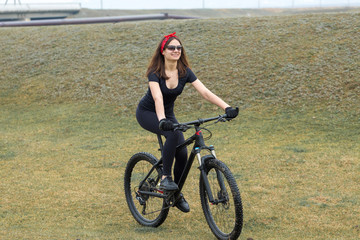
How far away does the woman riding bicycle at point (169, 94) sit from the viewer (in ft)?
16.8

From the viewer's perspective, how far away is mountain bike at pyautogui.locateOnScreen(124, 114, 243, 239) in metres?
4.68

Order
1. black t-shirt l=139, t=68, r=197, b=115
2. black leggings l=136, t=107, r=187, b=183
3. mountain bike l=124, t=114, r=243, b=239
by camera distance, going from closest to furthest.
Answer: mountain bike l=124, t=114, r=243, b=239, black leggings l=136, t=107, r=187, b=183, black t-shirt l=139, t=68, r=197, b=115

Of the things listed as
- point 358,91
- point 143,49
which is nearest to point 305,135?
point 358,91

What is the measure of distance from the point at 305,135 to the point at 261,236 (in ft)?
20.2

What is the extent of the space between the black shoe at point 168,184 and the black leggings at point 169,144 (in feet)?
0.21

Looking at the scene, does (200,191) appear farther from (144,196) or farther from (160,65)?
(160,65)

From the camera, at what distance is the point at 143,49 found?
66.8ft

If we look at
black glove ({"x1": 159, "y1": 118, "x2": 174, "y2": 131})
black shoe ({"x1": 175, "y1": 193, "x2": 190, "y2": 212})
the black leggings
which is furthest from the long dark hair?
black shoe ({"x1": 175, "y1": 193, "x2": 190, "y2": 212})

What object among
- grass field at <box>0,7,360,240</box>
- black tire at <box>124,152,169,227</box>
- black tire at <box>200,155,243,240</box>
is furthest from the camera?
grass field at <box>0,7,360,240</box>

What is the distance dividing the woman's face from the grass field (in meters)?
1.93

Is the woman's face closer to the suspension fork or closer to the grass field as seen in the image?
the suspension fork

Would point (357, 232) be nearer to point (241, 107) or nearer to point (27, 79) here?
point (241, 107)

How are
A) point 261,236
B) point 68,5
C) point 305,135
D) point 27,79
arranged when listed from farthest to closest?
point 68,5 < point 27,79 < point 305,135 < point 261,236

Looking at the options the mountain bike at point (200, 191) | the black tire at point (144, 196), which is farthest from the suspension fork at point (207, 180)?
the black tire at point (144, 196)
